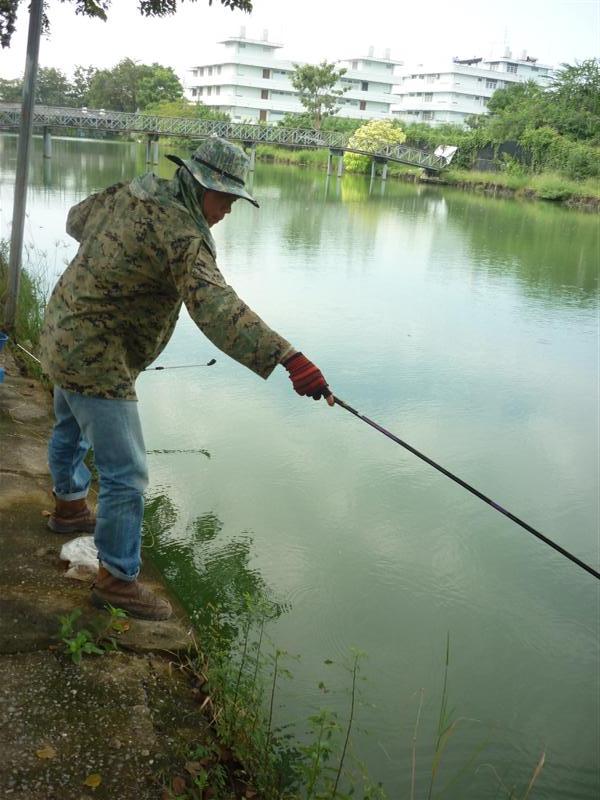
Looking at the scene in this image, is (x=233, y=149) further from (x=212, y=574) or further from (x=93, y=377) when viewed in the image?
(x=212, y=574)

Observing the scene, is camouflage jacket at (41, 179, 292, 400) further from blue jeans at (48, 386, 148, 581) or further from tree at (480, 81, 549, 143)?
tree at (480, 81, 549, 143)

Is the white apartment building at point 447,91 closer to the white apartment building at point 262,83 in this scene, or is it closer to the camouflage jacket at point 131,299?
the white apartment building at point 262,83

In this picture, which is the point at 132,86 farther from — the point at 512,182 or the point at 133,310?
the point at 133,310

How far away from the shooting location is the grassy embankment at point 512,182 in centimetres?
2388

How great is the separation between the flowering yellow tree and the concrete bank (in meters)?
29.7

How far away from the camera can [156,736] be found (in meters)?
1.64

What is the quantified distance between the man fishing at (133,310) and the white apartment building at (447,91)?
57.8 metres

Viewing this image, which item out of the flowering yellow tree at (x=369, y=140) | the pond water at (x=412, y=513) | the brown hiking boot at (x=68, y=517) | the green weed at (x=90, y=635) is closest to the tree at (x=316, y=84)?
the flowering yellow tree at (x=369, y=140)

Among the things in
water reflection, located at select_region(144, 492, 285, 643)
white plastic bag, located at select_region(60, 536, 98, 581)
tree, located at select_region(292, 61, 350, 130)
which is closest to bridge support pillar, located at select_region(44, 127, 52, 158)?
Result: tree, located at select_region(292, 61, 350, 130)

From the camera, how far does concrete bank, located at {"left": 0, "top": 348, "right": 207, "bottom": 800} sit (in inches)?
58.6

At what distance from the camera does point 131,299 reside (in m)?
1.80

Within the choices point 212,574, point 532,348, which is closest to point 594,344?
point 532,348

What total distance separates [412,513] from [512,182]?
25.2 metres

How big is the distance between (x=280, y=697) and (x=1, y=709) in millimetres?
843
